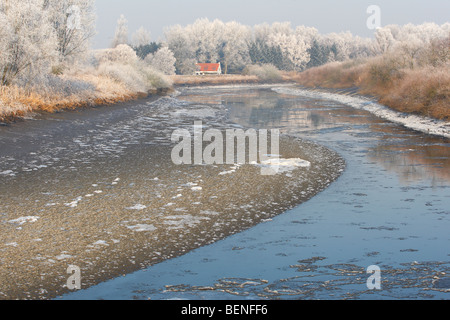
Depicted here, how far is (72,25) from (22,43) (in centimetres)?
1196

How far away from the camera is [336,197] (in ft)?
34.6

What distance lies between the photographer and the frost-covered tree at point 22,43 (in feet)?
68.6

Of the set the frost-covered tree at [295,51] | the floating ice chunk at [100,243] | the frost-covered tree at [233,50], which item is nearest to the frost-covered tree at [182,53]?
the frost-covered tree at [233,50]

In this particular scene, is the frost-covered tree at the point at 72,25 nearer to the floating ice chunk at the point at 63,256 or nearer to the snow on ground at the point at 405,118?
the snow on ground at the point at 405,118

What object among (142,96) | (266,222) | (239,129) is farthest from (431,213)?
(142,96)

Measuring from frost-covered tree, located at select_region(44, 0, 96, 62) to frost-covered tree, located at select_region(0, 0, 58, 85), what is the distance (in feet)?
31.4

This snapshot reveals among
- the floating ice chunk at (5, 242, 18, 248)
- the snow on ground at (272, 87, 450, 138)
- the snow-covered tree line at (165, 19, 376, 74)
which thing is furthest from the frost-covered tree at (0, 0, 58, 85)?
the snow-covered tree line at (165, 19, 376, 74)

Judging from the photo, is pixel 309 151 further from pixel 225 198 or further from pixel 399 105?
pixel 399 105

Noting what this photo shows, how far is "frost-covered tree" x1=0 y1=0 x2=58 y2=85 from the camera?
20922 millimetres

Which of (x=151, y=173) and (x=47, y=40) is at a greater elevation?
(x=47, y=40)

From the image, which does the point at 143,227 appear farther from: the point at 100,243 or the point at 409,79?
the point at 409,79
